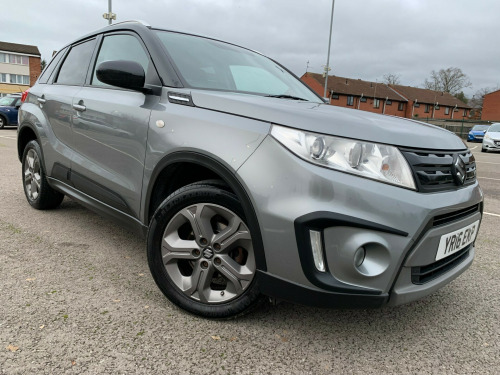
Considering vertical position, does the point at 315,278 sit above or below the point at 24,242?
above

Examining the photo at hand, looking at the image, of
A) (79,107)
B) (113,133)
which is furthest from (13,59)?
(113,133)

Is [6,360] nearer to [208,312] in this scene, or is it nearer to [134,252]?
[208,312]

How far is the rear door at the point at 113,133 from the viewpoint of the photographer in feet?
8.23

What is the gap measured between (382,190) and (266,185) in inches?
19.3

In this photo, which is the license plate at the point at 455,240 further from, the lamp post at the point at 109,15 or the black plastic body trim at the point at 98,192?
the lamp post at the point at 109,15

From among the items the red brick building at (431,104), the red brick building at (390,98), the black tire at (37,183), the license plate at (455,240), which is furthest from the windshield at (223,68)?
the red brick building at (431,104)

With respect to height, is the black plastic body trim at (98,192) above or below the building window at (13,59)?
below

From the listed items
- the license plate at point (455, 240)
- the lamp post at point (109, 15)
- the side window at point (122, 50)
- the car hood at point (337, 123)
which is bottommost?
the license plate at point (455, 240)

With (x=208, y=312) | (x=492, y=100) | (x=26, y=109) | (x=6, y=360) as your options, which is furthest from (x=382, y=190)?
(x=492, y=100)

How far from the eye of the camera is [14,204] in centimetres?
440

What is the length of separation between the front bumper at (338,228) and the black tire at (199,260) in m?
0.19

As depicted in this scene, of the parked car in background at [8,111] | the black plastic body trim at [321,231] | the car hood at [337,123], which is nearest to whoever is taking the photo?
the black plastic body trim at [321,231]

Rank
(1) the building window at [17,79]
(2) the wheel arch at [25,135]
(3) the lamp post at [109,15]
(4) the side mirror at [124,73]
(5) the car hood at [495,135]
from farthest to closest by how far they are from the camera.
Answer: (1) the building window at [17,79]
(5) the car hood at [495,135]
(3) the lamp post at [109,15]
(2) the wheel arch at [25,135]
(4) the side mirror at [124,73]

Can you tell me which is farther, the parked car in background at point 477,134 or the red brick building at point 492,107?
the red brick building at point 492,107
